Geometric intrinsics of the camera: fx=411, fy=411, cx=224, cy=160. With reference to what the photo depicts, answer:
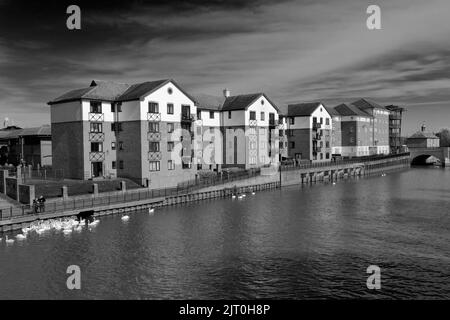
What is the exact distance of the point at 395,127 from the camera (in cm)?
16850

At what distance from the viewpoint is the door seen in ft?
217

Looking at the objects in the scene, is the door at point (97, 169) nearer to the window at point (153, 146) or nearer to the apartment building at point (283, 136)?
the window at point (153, 146)

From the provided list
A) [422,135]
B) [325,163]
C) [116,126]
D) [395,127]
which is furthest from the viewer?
[422,135]

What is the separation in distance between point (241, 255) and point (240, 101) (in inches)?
2246

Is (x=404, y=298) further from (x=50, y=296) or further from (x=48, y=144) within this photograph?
(x=48, y=144)

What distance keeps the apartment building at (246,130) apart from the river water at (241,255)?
30.0m

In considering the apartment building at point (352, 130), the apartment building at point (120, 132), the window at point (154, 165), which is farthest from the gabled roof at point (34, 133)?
the apartment building at point (352, 130)

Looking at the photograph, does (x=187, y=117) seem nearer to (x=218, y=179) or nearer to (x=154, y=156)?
(x=154, y=156)

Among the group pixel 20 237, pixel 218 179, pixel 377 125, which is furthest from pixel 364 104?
pixel 20 237

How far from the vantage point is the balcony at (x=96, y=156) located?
65.2m

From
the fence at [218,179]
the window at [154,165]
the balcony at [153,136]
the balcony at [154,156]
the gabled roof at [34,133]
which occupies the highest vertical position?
the gabled roof at [34,133]

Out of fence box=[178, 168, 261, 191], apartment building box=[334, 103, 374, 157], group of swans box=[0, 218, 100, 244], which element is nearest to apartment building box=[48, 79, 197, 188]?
fence box=[178, 168, 261, 191]
